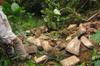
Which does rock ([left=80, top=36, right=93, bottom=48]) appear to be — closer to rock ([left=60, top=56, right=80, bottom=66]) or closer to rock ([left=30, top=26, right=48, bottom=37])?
rock ([left=60, top=56, right=80, bottom=66])

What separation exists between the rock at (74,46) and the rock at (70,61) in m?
0.14

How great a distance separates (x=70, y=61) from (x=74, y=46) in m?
0.33

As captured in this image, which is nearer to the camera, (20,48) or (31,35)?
(20,48)

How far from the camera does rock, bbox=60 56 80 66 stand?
486 centimetres

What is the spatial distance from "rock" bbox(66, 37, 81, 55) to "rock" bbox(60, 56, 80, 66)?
14cm

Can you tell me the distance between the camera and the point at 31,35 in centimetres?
592

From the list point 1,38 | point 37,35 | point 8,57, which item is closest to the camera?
point 1,38

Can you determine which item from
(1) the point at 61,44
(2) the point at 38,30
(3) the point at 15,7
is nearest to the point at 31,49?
(1) the point at 61,44

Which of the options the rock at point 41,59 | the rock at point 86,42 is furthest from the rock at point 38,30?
the rock at point 86,42

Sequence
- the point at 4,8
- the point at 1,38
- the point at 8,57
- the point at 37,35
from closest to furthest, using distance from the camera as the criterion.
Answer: the point at 1,38 → the point at 8,57 → the point at 37,35 → the point at 4,8

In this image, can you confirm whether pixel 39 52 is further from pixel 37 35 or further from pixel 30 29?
pixel 30 29

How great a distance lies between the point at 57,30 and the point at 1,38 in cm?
146

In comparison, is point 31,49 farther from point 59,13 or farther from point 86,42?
point 59,13

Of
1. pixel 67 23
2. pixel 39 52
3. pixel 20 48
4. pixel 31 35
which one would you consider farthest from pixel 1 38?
pixel 67 23
